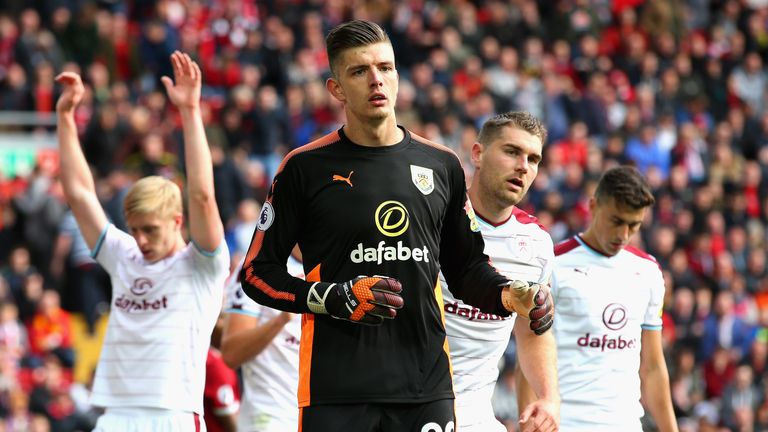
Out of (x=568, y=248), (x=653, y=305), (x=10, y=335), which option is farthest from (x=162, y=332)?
(x=10, y=335)

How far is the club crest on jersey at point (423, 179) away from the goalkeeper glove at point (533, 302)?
530 mm

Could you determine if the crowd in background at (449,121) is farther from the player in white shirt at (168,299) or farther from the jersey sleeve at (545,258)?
the jersey sleeve at (545,258)

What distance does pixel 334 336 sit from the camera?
17.6 feet

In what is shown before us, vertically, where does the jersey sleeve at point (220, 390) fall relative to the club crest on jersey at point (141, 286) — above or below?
below

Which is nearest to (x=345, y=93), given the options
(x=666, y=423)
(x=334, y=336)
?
(x=334, y=336)

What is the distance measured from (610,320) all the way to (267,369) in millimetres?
2069

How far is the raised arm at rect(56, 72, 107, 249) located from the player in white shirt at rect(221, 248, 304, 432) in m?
0.94

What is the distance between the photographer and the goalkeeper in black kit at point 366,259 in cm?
528

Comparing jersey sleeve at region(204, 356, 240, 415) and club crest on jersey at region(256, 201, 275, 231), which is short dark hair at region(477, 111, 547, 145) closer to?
Answer: club crest on jersey at region(256, 201, 275, 231)

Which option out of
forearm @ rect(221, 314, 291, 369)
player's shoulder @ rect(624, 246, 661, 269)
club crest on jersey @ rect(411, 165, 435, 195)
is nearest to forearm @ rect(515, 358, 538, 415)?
player's shoulder @ rect(624, 246, 661, 269)

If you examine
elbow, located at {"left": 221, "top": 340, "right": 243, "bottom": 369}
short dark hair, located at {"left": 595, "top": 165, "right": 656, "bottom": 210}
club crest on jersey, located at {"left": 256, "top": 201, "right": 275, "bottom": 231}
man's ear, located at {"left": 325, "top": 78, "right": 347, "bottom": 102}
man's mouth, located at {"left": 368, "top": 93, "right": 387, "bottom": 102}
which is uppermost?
short dark hair, located at {"left": 595, "top": 165, "right": 656, "bottom": 210}

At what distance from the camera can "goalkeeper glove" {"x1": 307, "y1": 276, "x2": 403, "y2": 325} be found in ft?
16.5

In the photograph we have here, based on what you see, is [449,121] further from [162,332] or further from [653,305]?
[162,332]

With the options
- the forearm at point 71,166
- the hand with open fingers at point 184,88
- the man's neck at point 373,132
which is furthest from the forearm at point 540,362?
the forearm at point 71,166
